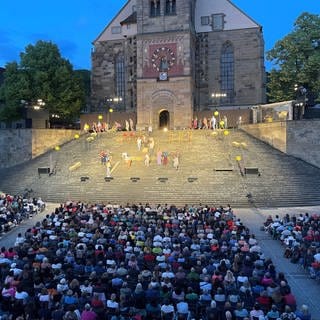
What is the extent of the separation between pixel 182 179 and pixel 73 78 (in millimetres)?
25882

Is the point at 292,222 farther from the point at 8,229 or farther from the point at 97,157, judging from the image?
the point at 97,157

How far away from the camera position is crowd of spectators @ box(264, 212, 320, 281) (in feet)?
51.9

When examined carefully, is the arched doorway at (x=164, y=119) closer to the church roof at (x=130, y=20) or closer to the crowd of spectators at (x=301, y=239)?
the church roof at (x=130, y=20)

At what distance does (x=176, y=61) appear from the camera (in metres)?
52.6

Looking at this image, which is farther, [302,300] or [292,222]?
[292,222]

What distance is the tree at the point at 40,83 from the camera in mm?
49219

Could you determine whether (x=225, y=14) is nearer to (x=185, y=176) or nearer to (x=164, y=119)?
(x=164, y=119)

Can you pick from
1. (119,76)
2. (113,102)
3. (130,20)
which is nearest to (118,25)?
(130,20)

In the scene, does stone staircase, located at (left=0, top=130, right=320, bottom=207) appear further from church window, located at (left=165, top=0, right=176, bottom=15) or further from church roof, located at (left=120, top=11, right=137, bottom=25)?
church roof, located at (left=120, top=11, right=137, bottom=25)

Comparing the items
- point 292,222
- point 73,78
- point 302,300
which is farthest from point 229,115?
point 302,300

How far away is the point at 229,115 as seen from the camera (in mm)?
53500

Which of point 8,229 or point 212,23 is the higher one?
point 212,23

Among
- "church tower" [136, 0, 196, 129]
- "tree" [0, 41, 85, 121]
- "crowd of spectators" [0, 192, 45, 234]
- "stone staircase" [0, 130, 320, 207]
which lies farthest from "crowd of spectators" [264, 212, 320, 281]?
"tree" [0, 41, 85, 121]

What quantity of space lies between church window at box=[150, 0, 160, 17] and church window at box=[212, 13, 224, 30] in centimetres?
793
